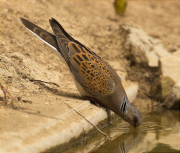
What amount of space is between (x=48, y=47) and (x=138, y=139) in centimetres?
305

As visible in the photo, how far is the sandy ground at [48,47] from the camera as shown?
182 inches

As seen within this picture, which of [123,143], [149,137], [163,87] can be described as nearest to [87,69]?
[123,143]

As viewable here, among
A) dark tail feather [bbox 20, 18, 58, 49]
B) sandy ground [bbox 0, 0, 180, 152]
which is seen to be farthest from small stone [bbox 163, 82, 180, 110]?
dark tail feather [bbox 20, 18, 58, 49]

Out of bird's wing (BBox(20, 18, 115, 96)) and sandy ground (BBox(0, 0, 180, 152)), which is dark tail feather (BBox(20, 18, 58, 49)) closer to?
bird's wing (BBox(20, 18, 115, 96))

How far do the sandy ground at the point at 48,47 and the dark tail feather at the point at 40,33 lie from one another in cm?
66

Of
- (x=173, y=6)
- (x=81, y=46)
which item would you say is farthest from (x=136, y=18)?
(x=81, y=46)

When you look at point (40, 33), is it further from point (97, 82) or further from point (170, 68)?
point (170, 68)

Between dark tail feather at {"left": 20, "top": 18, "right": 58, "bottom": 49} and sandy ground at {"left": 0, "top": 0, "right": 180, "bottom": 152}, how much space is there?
0.66m

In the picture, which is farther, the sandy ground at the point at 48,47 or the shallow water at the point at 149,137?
the sandy ground at the point at 48,47

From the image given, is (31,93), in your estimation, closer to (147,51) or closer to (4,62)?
(4,62)

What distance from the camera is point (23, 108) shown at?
439cm

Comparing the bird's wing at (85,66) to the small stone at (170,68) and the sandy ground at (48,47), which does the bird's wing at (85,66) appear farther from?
the small stone at (170,68)

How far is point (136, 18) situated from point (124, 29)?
2.91 meters

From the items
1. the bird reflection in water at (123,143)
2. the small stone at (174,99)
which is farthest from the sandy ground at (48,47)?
the small stone at (174,99)
